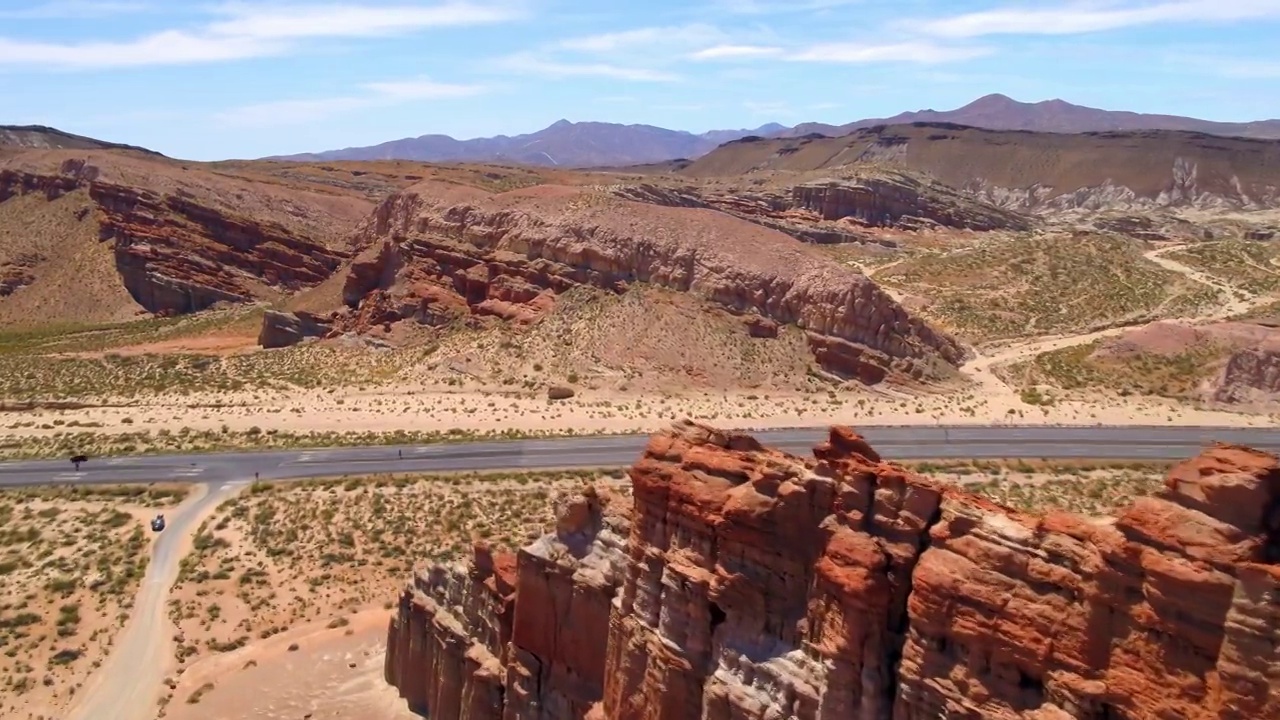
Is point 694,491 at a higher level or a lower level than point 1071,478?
higher

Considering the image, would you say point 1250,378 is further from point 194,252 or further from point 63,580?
point 194,252

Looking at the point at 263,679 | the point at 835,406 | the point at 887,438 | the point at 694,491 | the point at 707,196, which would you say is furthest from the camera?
the point at 707,196

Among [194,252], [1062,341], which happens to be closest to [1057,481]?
[1062,341]

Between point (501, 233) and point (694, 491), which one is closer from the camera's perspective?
point (694, 491)

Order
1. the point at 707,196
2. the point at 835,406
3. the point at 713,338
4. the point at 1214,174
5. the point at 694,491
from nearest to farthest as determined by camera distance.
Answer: the point at 694,491 → the point at 835,406 → the point at 713,338 → the point at 707,196 → the point at 1214,174

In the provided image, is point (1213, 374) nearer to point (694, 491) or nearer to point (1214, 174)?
point (694, 491)

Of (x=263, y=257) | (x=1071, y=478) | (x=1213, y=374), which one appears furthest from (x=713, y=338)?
(x=263, y=257)

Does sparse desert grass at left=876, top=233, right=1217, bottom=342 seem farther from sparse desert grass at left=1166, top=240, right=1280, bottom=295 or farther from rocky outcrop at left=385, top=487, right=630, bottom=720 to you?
rocky outcrop at left=385, top=487, right=630, bottom=720

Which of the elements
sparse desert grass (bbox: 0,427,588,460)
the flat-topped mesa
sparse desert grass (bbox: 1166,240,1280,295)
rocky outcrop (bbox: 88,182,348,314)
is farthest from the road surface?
rocky outcrop (bbox: 88,182,348,314)
